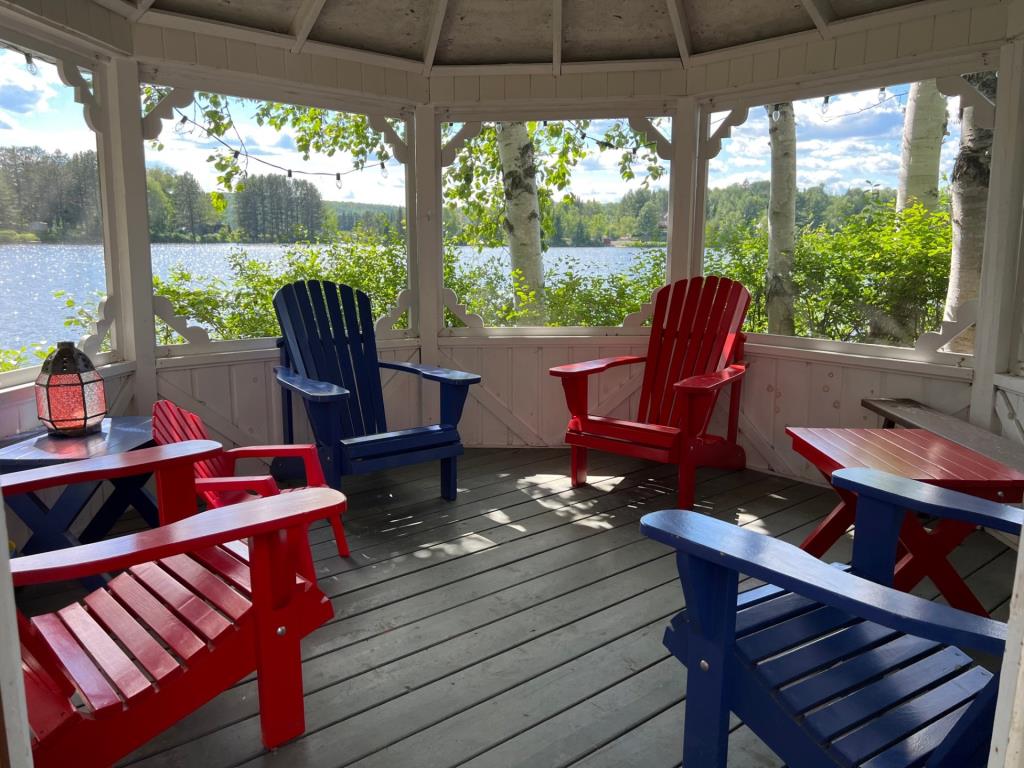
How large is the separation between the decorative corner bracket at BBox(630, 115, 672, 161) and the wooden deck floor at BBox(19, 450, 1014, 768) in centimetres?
187

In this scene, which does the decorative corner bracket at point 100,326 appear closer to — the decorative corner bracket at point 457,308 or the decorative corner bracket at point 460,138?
the decorative corner bracket at point 457,308

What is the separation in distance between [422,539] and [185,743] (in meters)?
1.39

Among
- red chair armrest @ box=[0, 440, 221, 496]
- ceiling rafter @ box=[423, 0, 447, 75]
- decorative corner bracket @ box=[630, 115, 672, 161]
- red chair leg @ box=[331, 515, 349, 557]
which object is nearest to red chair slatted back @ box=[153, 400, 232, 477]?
red chair armrest @ box=[0, 440, 221, 496]

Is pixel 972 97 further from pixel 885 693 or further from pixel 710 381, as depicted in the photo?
pixel 885 693

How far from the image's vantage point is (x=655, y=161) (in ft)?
14.8

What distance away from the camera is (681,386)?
3.34 m

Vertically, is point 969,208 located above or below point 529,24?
below

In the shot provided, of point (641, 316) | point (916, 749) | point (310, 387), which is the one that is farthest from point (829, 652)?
point (641, 316)

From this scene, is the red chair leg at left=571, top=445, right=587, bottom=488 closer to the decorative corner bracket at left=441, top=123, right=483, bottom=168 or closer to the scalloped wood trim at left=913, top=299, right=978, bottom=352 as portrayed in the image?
the scalloped wood trim at left=913, top=299, right=978, bottom=352

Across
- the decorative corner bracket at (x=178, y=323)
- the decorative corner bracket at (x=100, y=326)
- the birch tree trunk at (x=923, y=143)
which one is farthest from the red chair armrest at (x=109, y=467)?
the birch tree trunk at (x=923, y=143)

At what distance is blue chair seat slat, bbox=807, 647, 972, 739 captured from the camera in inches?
52.2

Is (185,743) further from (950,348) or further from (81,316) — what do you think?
(950,348)

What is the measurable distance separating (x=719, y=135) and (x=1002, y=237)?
1.58 metres

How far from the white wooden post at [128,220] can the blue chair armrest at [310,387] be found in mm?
635
